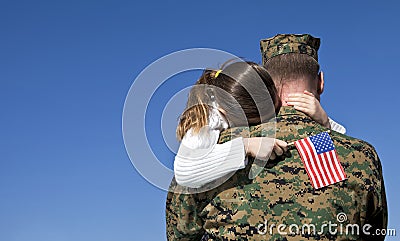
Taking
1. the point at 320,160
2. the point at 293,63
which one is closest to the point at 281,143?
the point at 320,160

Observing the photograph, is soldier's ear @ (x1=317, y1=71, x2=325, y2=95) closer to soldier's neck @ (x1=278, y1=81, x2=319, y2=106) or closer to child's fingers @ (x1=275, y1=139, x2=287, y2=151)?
soldier's neck @ (x1=278, y1=81, x2=319, y2=106)

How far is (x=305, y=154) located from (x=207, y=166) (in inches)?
38.3

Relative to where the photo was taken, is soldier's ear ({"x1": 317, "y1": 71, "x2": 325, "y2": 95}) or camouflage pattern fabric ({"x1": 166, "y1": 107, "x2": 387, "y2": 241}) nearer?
camouflage pattern fabric ({"x1": 166, "y1": 107, "x2": 387, "y2": 241})

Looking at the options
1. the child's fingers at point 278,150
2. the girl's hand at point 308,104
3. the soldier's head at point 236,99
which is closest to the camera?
the child's fingers at point 278,150

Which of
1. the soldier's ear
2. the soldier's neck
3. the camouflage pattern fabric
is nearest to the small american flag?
the camouflage pattern fabric

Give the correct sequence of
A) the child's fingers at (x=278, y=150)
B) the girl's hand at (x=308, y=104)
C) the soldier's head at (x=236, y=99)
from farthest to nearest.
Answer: the girl's hand at (x=308, y=104), the soldier's head at (x=236, y=99), the child's fingers at (x=278, y=150)

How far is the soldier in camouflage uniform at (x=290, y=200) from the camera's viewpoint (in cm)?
629

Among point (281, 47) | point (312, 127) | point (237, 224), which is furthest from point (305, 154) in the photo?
point (281, 47)

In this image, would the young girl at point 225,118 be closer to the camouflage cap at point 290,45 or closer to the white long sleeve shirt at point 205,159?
the white long sleeve shirt at point 205,159

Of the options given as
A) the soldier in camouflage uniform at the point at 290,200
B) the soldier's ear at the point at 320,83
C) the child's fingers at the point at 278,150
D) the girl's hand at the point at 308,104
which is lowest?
the soldier in camouflage uniform at the point at 290,200

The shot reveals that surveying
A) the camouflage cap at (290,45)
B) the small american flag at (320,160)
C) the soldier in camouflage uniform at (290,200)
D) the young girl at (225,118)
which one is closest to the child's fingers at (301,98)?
the young girl at (225,118)

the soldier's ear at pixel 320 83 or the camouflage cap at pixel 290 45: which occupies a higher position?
the camouflage cap at pixel 290 45

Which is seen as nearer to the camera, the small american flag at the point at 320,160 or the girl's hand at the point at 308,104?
the small american flag at the point at 320,160

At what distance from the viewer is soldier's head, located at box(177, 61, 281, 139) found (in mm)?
6531
